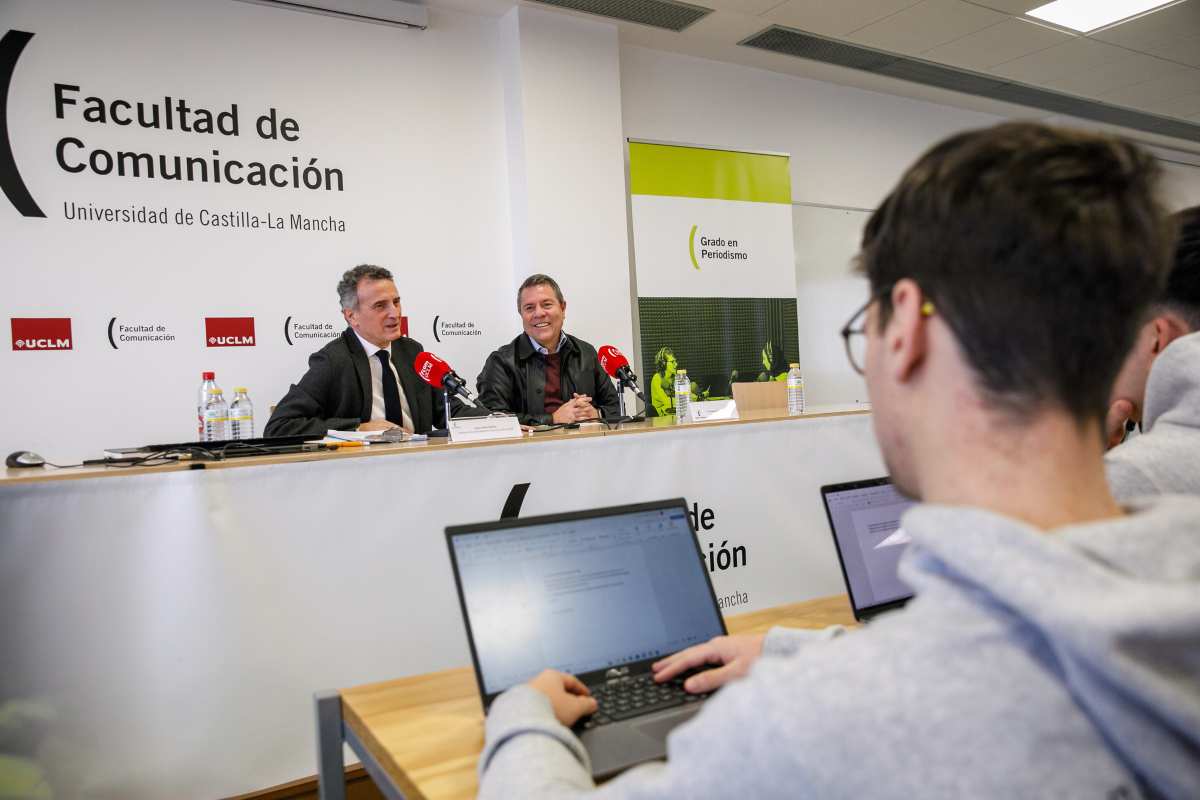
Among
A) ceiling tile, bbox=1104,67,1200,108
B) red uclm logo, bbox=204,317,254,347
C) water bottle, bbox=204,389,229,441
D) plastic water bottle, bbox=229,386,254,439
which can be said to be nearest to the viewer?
water bottle, bbox=204,389,229,441

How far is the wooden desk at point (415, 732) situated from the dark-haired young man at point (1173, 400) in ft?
3.01

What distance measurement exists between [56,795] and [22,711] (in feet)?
0.59

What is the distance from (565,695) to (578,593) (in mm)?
186

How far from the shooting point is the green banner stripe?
5.33m

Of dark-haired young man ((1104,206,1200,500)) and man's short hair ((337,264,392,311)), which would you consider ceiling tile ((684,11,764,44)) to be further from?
dark-haired young man ((1104,206,1200,500))

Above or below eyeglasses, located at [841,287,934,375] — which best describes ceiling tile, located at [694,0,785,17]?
above

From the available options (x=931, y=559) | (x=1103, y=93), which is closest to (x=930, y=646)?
(x=931, y=559)

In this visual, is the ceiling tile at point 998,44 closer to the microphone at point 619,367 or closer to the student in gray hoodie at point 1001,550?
the microphone at point 619,367

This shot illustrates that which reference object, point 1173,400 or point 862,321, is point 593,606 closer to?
point 862,321

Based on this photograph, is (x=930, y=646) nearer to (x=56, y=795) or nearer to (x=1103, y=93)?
(x=56, y=795)

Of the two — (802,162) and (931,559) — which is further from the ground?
(802,162)

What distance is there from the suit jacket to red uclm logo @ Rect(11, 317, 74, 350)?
3.04 ft

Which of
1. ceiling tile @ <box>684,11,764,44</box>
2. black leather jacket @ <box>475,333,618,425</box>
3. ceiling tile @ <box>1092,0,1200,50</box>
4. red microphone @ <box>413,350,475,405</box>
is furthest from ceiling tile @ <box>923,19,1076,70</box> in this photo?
red microphone @ <box>413,350,475,405</box>

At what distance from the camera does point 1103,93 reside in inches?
266
